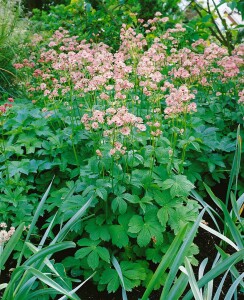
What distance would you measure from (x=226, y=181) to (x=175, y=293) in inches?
69.6

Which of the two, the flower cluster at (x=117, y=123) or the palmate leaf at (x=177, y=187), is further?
the palmate leaf at (x=177, y=187)

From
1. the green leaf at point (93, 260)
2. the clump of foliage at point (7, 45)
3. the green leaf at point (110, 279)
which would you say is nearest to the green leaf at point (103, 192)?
the green leaf at point (93, 260)

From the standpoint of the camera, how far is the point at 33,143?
2.98m

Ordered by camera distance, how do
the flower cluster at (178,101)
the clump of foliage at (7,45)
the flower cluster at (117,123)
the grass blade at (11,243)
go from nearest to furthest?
the grass blade at (11,243) < the flower cluster at (117,123) < the flower cluster at (178,101) < the clump of foliage at (7,45)

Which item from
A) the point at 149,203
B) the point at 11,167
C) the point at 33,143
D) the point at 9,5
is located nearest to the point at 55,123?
the point at 33,143

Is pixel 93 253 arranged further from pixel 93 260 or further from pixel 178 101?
pixel 178 101

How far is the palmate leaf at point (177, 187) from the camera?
234 cm

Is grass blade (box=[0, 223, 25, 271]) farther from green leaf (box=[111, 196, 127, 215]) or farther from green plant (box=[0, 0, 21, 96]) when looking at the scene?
green plant (box=[0, 0, 21, 96])

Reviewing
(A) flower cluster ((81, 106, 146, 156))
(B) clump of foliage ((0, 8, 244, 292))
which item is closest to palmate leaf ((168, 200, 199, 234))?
(B) clump of foliage ((0, 8, 244, 292))

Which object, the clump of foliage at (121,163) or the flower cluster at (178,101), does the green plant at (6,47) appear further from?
the flower cluster at (178,101)

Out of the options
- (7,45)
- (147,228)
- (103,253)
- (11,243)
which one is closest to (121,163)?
(147,228)

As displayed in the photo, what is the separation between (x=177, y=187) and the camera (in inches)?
93.0

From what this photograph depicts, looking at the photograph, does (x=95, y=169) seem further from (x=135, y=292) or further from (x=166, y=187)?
(x=135, y=292)

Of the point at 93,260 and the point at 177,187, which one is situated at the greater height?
the point at 177,187
